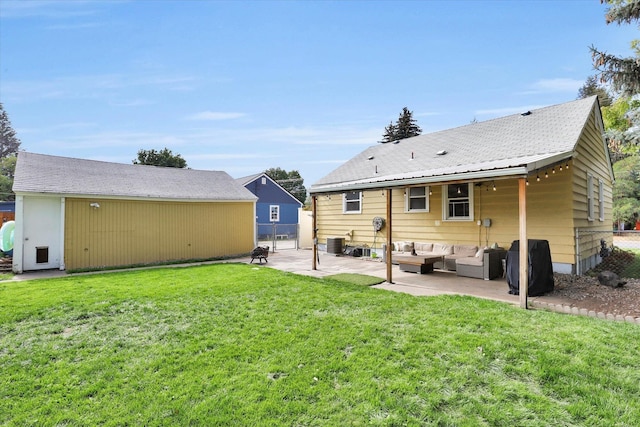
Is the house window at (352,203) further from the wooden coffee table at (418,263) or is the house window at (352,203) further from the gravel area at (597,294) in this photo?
the gravel area at (597,294)

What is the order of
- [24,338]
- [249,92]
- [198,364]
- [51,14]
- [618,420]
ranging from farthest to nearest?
[249,92]
[51,14]
[24,338]
[198,364]
[618,420]

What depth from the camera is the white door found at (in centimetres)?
937

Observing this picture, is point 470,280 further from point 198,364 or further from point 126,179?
point 126,179

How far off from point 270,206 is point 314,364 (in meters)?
22.7

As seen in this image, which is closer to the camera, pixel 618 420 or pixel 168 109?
pixel 618 420

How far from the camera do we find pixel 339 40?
10.6m

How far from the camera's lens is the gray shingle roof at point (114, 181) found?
32.2ft

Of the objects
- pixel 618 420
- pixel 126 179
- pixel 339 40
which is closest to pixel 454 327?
pixel 618 420

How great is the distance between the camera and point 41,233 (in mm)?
9578

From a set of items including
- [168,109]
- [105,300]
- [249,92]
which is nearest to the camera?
[105,300]

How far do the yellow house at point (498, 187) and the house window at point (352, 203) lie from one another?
4 cm

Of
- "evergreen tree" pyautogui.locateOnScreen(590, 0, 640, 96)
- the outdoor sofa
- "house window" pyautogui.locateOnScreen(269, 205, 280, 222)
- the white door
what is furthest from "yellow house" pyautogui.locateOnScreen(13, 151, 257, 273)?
"evergreen tree" pyautogui.locateOnScreen(590, 0, 640, 96)

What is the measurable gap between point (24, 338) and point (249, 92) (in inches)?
421

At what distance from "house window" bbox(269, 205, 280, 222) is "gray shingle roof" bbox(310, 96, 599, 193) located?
12.6 meters
